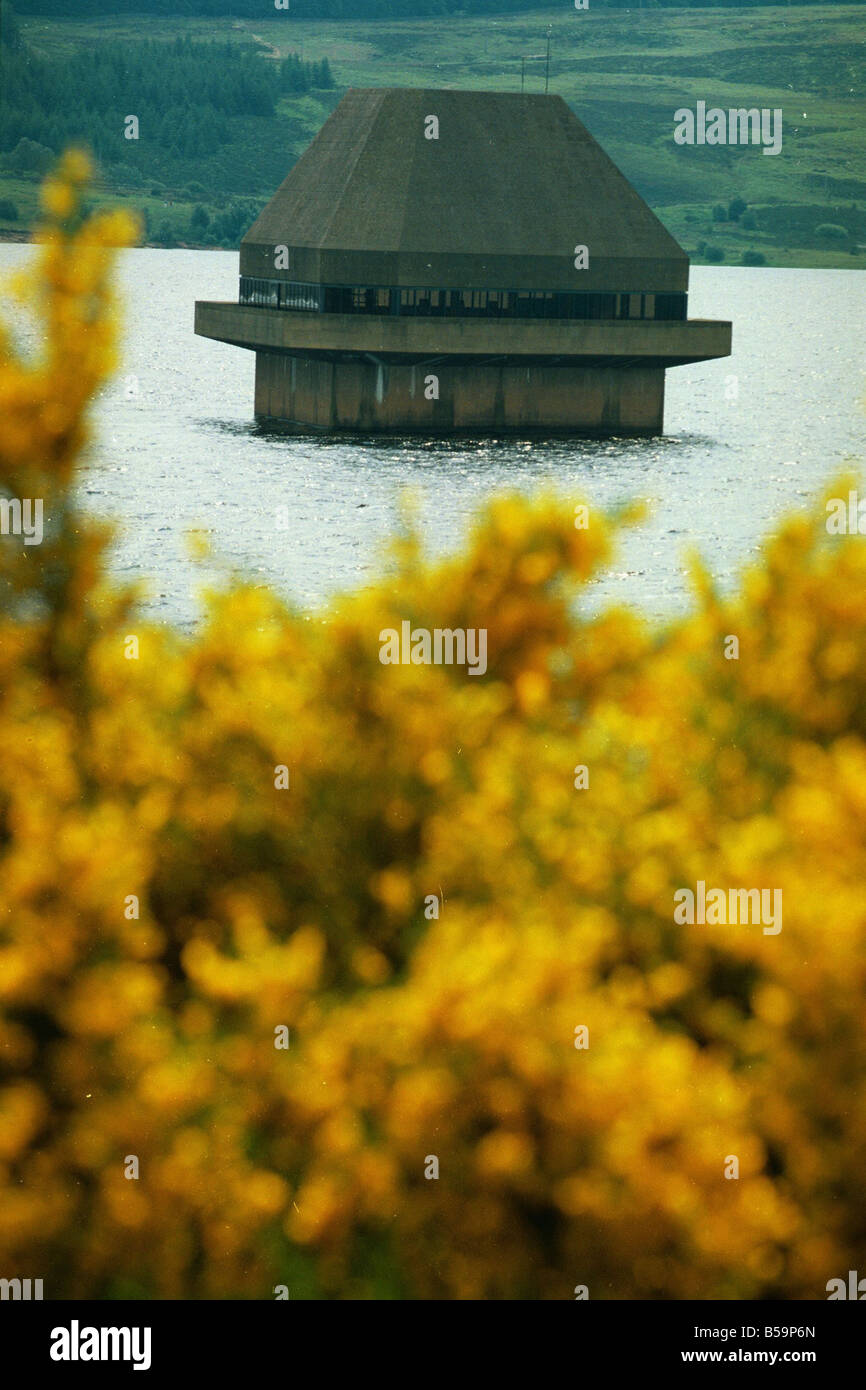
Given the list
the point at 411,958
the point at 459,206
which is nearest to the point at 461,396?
the point at 459,206

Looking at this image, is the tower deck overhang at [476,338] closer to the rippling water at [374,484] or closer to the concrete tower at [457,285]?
the concrete tower at [457,285]

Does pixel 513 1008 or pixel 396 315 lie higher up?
pixel 396 315

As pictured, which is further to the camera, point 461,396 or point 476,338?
point 461,396

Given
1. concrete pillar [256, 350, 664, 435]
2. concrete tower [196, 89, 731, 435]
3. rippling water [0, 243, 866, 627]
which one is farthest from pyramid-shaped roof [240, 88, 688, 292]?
rippling water [0, 243, 866, 627]

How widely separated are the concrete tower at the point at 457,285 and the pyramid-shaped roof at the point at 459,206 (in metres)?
0.10

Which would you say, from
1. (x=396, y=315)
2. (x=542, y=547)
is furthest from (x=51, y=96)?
(x=542, y=547)

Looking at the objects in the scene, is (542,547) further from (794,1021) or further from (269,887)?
(794,1021)

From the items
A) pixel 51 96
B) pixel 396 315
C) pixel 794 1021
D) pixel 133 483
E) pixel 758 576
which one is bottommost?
pixel 794 1021

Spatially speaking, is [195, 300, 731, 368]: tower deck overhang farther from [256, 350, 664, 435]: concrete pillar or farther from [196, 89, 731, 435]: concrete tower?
[256, 350, 664, 435]: concrete pillar

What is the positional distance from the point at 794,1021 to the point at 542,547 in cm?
613

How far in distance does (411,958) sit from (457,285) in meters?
98.5

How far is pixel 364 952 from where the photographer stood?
32.7 feet

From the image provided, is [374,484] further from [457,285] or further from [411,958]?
[411,958]

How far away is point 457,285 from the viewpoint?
105000 millimetres
